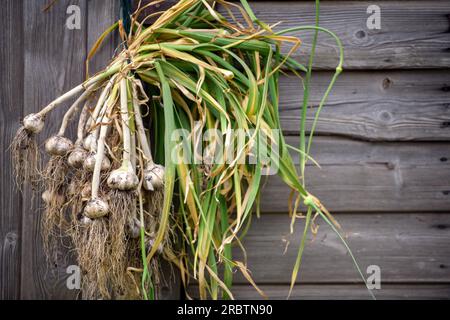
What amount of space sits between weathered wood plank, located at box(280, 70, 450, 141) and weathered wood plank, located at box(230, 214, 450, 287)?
0.22m

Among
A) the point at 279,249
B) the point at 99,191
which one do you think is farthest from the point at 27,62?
the point at 279,249

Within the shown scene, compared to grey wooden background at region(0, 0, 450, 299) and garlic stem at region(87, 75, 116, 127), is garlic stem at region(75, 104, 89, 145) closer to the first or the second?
garlic stem at region(87, 75, 116, 127)

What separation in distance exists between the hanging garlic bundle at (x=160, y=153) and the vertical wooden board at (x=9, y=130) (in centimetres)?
22

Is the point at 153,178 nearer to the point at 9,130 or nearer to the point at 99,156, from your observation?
the point at 99,156

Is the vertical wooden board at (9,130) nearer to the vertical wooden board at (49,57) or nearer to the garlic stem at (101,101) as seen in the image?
the vertical wooden board at (49,57)

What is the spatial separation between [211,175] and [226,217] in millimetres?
121

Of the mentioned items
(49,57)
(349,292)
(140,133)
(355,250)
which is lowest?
(349,292)

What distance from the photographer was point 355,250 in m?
1.11

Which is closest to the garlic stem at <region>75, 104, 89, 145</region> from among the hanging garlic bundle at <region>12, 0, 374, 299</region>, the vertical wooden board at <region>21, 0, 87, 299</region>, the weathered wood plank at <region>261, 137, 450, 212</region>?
the hanging garlic bundle at <region>12, 0, 374, 299</region>

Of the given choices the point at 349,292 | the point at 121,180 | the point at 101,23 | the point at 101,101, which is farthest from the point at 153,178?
the point at 349,292

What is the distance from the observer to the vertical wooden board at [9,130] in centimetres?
112

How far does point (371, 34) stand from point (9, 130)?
3.11 ft

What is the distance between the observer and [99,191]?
85cm

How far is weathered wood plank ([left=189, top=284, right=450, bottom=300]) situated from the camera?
44.1 inches
